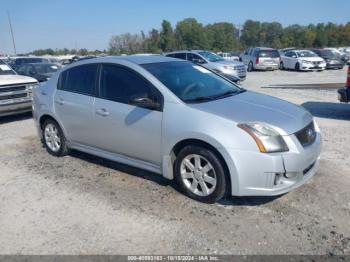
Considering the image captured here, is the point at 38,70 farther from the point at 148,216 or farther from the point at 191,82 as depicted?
the point at 148,216

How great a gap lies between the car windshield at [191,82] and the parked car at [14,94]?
5.62 meters

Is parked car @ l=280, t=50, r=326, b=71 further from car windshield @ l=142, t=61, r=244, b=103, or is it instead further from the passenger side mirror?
the passenger side mirror

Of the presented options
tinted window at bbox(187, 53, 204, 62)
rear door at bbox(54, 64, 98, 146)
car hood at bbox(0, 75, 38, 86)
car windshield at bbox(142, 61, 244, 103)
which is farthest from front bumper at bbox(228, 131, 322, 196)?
tinted window at bbox(187, 53, 204, 62)

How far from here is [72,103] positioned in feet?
17.6

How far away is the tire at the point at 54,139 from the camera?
5844mm

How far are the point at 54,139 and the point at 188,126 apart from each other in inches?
117

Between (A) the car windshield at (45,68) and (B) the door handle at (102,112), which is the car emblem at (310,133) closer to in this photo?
(B) the door handle at (102,112)

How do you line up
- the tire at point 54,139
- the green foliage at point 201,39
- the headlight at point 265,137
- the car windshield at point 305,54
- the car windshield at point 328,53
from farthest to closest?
the green foliage at point 201,39 → the car windshield at point 328,53 → the car windshield at point 305,54 → the tire at point 54,139 → the headlight at point 265,137

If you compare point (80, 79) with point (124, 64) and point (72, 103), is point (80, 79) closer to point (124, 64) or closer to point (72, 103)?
point (72, 103)

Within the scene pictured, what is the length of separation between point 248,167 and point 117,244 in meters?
1.53

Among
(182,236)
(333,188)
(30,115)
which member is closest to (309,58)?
(30,115)

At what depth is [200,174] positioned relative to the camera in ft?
13.3

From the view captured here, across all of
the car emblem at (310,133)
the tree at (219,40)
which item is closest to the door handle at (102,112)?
the car emblem at (310,133)

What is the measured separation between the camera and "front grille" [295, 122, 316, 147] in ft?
12.8
